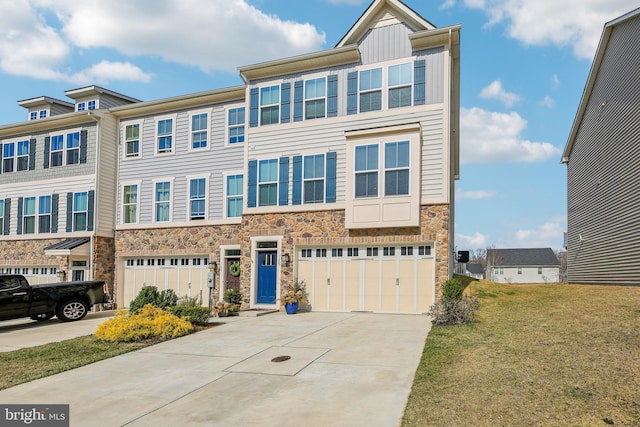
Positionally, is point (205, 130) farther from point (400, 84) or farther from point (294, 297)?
point (400, 84)

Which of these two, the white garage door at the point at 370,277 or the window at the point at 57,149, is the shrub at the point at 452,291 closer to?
the white garage door at the point at 370,277

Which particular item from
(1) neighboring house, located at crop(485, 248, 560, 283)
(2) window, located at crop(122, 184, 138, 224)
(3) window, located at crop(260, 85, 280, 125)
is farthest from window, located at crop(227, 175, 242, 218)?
(1) neighboring house, located at crop(485, 248, 560, 283)

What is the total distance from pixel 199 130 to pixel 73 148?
6368 mm

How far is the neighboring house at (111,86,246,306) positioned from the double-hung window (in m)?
0.03

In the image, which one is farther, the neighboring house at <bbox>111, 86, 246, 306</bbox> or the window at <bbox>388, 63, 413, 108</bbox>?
the neighboring house at <bbox>111, 86, 246, 306</bbox>

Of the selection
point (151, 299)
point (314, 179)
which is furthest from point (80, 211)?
point (314, 179)

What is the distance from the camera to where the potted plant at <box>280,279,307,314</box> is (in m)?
16.1

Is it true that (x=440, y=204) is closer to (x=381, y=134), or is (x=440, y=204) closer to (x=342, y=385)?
(x=381, y=134)

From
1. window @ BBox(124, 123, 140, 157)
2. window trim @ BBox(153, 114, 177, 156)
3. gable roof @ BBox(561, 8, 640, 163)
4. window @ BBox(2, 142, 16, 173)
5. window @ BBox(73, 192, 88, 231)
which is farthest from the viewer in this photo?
window @ BBox(2, 142, 16, 173)

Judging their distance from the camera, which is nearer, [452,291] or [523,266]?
[452,291]

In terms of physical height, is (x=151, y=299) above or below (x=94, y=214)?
below

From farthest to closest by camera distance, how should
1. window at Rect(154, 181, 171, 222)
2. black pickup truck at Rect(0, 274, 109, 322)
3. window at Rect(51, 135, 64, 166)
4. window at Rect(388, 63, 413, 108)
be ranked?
1. window at Rect(51, 135, 64, 166)
2. window at Rect(154, 181, 171, 222)
3. window at Rect(388, 63, 413, 108)
4. black pickup truck at Rect(0, 274, 109, 322)

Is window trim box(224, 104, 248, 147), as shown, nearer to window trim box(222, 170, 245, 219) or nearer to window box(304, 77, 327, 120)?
window trim box(222, 170, 245, 219)

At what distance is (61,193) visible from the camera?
2239cm
